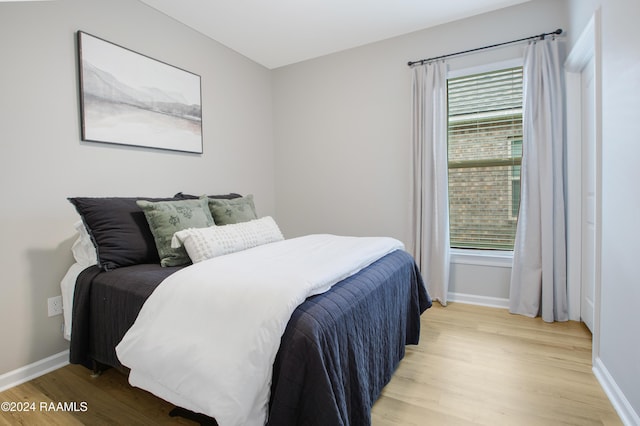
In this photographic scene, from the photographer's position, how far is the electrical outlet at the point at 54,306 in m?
2.07

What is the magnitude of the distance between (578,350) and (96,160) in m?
3.57

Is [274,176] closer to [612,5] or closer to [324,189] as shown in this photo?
[324,189]

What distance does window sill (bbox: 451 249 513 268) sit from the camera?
2969 mm

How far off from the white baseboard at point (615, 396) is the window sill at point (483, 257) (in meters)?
1.17

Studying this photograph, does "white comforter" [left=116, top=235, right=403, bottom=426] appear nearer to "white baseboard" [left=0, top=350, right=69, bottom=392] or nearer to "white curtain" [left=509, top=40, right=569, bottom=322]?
"white baseboard" [left=0, top=350, right=69, bottom=392]

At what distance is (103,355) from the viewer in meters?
1.78

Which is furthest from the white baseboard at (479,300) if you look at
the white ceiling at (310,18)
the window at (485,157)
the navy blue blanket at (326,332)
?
the white ceiling at (310,18)

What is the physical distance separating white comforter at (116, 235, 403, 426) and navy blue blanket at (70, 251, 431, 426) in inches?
2.6

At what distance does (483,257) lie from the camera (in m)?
3.04

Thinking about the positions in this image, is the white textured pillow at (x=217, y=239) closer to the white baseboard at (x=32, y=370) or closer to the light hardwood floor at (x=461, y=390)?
the light hardwood floor at (x=461, y=390)

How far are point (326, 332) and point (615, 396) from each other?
5.10ft

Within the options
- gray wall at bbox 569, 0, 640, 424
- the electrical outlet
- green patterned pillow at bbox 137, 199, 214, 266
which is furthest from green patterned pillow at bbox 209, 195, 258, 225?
gray wall at bbox 569, 0, 640, 424

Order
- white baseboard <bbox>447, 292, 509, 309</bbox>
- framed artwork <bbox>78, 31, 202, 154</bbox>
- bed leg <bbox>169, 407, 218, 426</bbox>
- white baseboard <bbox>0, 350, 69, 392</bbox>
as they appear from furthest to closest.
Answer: white baseboard <bbox>447, 292, 509, 309</bbox> < framed artwork <bbox>78, 31, 202, 154</bbox> < white baseboard <bbox>0, 350, 69, 392</bbox> < bed leg <bbox>169, 407, 218, 426</bbox>

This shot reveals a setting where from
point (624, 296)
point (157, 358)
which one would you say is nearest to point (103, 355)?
point (157, 358)
